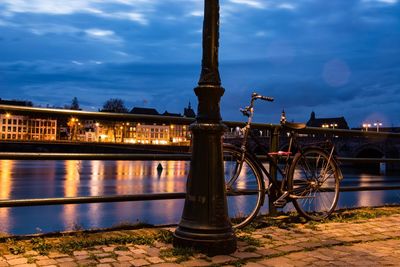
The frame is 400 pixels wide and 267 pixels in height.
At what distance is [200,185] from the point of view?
4.53 m

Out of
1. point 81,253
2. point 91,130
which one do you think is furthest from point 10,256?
point 91,130

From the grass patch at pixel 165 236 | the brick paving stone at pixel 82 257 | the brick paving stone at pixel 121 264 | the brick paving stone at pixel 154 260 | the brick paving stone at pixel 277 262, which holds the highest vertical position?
the grass patch at pixel 165 236

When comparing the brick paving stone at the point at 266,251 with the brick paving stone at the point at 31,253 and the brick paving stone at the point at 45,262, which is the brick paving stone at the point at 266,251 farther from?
the brick paving stone at the point at 31,253

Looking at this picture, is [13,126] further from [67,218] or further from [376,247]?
[376,247]

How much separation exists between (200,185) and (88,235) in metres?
1.24

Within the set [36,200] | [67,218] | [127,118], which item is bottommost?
[67,218]

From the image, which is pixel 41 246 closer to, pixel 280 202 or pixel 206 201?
pixel 206 201

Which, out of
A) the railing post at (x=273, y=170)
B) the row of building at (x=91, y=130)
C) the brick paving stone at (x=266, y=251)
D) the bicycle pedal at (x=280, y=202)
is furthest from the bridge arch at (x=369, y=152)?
the brick paving stone at (x=266, y=251)

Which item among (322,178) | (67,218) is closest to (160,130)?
(67,218)

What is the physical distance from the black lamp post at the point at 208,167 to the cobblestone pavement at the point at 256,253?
201 millimetres

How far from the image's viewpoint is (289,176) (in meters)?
5.93

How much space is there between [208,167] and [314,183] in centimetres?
219

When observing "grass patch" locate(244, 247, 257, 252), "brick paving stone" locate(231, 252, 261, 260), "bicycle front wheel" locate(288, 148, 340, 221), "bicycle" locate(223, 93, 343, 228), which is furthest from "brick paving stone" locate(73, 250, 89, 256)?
"bicycle front wheel" locate(288, 148, 340, 221)

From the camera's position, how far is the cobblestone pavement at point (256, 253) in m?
4.03
